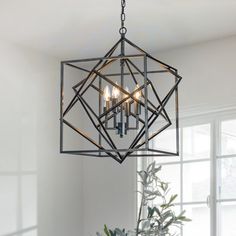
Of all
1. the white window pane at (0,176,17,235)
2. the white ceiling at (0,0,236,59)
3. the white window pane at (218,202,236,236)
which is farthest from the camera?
the white window pane at (0,176,17,235)

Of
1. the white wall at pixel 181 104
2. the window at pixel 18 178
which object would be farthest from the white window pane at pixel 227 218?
the window at pixel 18 178

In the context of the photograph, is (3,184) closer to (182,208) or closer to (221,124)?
(182,208)

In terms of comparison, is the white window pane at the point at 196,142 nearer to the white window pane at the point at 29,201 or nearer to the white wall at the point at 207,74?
the white wall at the point at 207,74

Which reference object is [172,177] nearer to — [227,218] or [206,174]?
[206,174]

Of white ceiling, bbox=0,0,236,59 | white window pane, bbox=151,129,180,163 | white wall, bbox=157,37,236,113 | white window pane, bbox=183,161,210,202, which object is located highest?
white ceiling, bbox=0,0,236,59

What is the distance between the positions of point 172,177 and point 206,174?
30 cm

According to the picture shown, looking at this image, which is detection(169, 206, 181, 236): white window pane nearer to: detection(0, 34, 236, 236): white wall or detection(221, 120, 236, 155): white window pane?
detection(0, 34, 236, 236): white wall

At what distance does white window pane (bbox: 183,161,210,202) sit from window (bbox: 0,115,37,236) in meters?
1.12

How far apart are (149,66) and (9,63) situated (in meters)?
1.06

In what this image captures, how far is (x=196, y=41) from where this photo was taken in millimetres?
3775

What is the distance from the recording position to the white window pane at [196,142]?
3811mm

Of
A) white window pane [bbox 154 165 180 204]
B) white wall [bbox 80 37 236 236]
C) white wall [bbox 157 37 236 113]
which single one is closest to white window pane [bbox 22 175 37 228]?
white wall [bbox 80 37 236 236]

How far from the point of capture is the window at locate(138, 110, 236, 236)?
3.64m

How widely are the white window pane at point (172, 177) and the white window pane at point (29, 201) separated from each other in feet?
3.16
